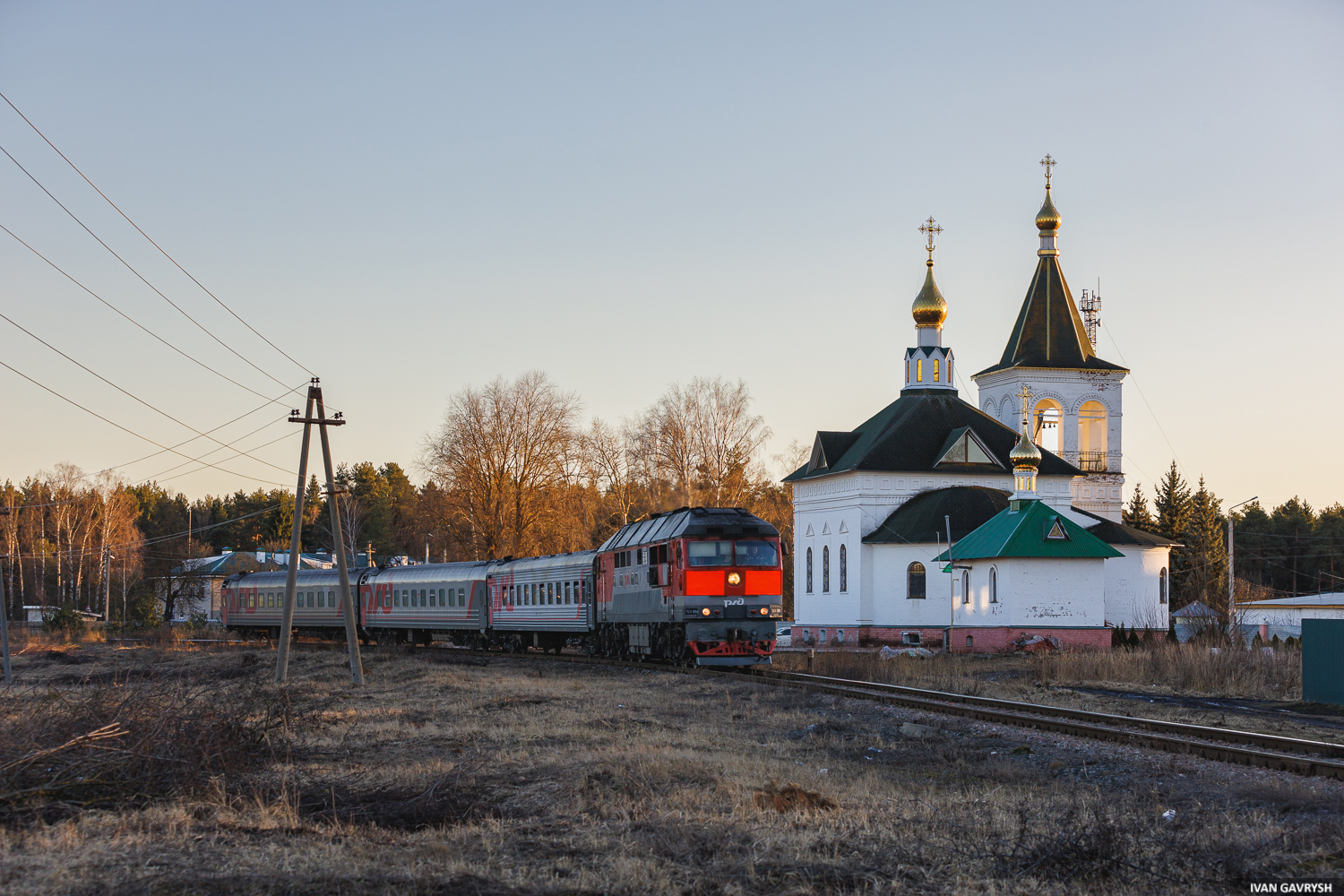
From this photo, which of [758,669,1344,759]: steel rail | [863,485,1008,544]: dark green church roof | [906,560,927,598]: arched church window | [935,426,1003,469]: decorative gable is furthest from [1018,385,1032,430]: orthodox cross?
[758,669,1344,759]: steel rail

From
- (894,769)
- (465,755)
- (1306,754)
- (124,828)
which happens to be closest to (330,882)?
(124,828)

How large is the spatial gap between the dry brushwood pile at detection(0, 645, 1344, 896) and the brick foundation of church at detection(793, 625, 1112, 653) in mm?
24929

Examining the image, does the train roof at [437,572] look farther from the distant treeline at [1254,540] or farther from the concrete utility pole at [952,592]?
the distant treeline at [1254,540]

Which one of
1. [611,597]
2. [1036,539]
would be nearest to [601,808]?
[611,597]

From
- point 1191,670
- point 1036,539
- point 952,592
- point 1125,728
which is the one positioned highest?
point 1036,539

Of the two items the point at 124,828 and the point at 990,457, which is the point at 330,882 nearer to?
the point at 124,828

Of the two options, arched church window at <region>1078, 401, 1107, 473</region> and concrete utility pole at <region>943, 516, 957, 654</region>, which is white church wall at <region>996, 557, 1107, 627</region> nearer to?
concrete utility pole at <region>943, 516, 957, 654</region>

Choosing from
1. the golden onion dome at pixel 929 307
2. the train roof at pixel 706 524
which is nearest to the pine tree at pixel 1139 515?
the golden onion dome at pixel 929 307

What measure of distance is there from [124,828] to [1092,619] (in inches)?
1534

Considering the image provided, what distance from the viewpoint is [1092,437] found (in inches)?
2517

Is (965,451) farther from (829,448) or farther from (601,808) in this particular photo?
(601,808)

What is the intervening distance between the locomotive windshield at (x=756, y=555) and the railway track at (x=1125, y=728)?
267 centimetres

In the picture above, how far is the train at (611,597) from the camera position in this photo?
2653 cm

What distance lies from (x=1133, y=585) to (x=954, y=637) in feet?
30.2
